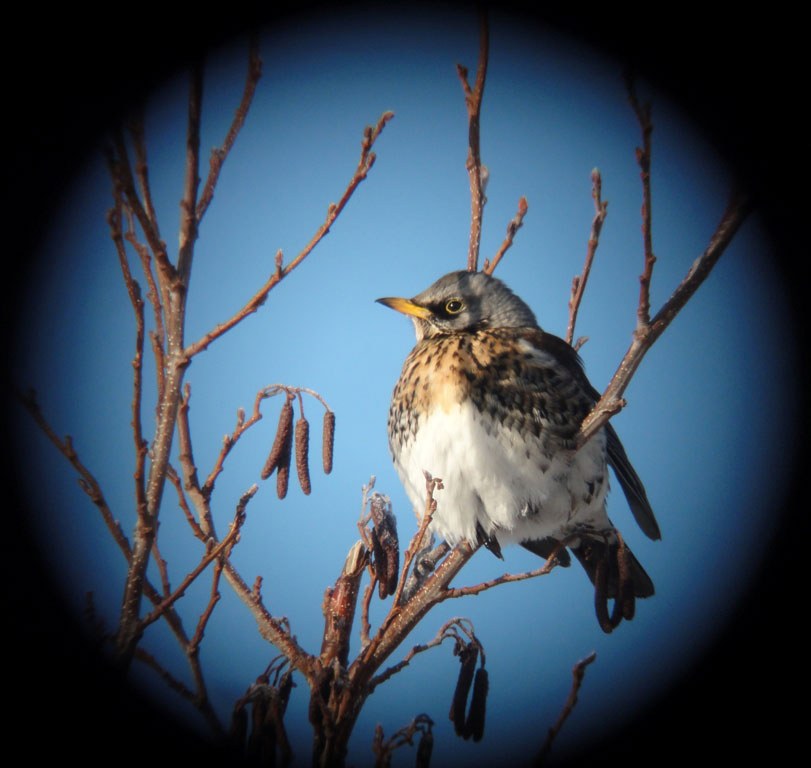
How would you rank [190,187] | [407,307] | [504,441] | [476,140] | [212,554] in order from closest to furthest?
[190,187] < [212,554] < [476,140] < [504,441] < [407,307]

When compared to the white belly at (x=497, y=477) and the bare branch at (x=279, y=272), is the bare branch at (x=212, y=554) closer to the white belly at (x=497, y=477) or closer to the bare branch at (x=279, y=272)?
the bare branch at (x=279, y=272)

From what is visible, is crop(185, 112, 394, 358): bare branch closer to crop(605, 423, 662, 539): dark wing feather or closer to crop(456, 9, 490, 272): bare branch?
crop(456, 9, 490, 272): bare branch

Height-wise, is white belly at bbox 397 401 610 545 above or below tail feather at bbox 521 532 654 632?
above

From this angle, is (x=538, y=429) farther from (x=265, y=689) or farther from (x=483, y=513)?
(x=265, y=689)

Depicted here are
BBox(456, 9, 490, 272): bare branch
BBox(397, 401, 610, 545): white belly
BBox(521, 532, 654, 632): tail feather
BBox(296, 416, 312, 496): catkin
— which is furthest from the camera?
BBox(397, 401, 610, 545): white belly

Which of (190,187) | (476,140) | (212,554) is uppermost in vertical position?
(476,140)

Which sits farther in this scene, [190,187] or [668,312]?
[668,312]

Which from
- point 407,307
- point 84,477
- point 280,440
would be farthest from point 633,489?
point 84,477

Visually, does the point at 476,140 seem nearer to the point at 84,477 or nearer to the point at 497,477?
the point at 497,477

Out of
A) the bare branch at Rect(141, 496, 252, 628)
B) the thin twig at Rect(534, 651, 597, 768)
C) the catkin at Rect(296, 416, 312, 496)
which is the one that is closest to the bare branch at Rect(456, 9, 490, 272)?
the catkin at Rect(296, 416, 312, 496)

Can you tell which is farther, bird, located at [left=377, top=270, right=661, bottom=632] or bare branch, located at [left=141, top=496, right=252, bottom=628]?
bird, located at [left=377, top=270, right=661, bottom=632]
